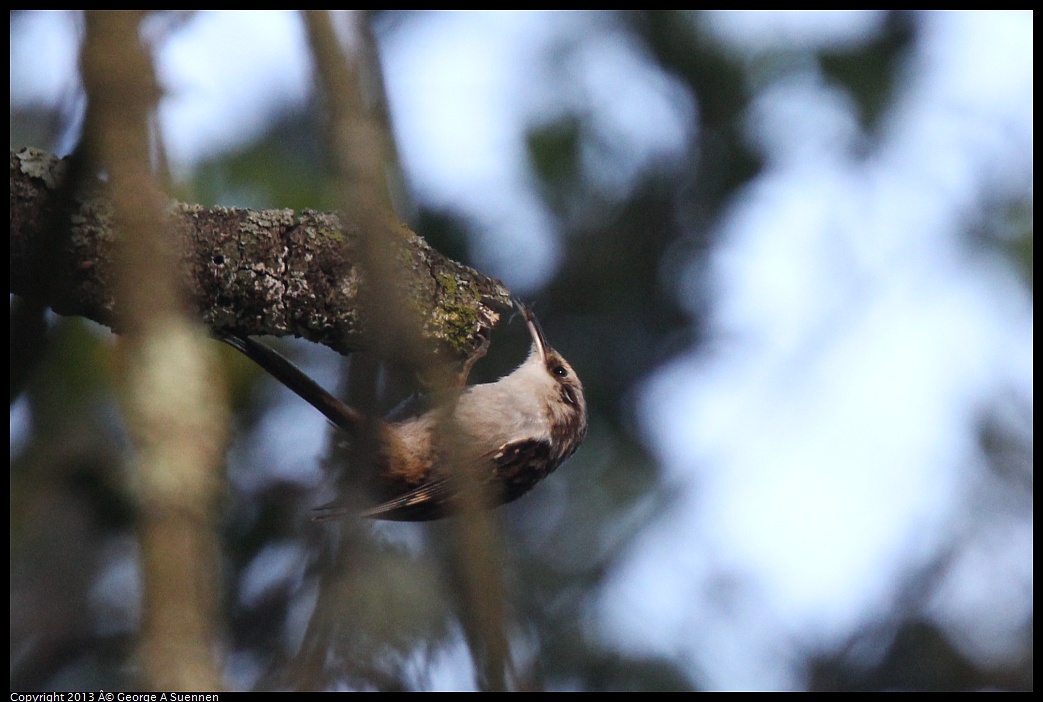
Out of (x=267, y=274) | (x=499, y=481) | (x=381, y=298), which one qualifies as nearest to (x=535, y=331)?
(x=499, y=481)

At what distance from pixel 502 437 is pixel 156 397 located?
2147 millimetres

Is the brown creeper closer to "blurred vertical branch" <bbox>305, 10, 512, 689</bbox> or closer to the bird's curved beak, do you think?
the bird's curved beak

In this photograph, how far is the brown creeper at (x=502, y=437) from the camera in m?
3.02

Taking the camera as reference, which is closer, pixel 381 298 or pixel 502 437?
pixel 381 298

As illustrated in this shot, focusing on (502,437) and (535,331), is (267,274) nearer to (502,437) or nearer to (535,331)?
(502,437)

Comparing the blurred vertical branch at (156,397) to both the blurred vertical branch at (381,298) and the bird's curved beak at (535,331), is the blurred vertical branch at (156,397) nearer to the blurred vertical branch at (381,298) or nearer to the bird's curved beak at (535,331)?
the blurred vertical branch at (381,298)

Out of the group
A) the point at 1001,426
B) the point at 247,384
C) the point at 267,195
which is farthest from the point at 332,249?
the point at 1001,426

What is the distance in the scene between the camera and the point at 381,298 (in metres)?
1.30

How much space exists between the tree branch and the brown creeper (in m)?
0.49

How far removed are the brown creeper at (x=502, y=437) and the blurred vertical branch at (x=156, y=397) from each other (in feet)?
4.82

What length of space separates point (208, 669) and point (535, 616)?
3087 mm

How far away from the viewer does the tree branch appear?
79.0 inches

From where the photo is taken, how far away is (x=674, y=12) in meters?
4.23

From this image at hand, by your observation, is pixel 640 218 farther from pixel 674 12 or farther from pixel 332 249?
pixel 332 249
